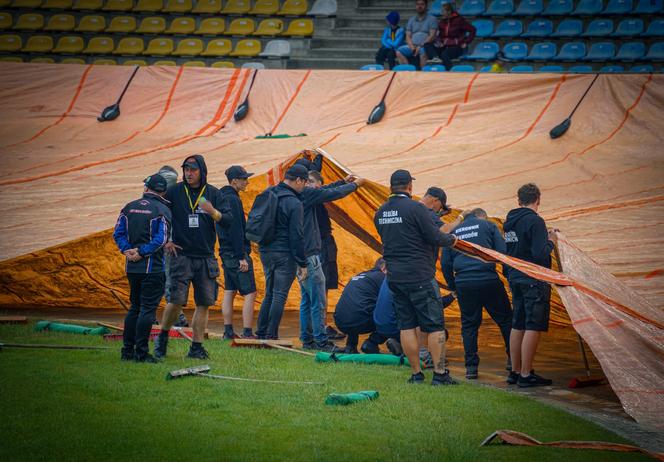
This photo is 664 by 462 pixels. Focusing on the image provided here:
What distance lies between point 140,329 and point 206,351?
86cm

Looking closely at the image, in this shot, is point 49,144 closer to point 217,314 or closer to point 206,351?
point 217,314

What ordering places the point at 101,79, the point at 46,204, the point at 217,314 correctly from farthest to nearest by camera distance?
1. the point at 101,79
2. the point at 46,204
3. the point at 217,314

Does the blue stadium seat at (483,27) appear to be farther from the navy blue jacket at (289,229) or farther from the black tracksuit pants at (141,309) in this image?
the black tracksuit pants at (141,309)

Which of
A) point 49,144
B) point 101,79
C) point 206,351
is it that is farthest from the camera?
point 101,79

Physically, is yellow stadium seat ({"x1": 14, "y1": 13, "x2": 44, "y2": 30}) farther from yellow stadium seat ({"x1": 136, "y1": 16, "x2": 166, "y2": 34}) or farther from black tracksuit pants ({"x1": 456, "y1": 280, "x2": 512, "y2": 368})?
black tracksuit pants ({"x1": 456, "y1": 280, "x2": 512, "y2": 368})

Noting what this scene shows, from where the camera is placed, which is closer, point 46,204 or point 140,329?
point 140,329

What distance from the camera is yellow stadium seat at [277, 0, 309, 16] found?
2288 cm

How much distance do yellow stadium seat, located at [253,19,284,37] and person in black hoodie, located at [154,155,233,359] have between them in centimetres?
1511

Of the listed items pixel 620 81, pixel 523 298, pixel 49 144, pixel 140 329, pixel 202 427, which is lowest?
pixel 202 427

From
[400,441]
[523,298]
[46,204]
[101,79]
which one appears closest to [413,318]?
[523,298]

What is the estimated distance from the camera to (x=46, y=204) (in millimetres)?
12703

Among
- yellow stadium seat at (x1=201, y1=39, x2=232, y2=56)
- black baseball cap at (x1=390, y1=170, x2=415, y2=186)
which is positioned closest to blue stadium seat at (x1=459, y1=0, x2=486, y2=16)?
yellow stadium seat at (x1=201, y1=39, x2=232, y2=56)

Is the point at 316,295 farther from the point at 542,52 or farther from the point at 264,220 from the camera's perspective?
the point at 542,52

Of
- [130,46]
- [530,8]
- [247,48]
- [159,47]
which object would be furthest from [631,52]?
[130,46]
